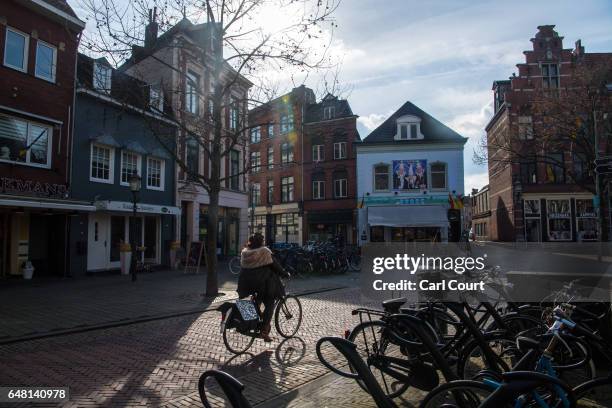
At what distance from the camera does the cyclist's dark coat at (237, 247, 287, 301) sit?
6340mm

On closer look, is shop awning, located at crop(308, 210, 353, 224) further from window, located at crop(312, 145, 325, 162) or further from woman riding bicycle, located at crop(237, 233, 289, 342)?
woman riding bicycle, located at crop(237, 233, 289, 342)

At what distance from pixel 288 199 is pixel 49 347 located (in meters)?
34.7

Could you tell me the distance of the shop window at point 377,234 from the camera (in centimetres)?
3463

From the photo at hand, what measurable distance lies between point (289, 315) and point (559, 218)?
3698cm

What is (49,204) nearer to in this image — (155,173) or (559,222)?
(155,173)

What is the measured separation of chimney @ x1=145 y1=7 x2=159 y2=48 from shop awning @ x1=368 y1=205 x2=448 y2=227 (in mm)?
25241

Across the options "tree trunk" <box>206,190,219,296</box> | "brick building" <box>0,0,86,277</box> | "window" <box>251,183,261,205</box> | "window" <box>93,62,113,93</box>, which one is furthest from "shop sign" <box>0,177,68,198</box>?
"window" <box>251,183,261,205</box>

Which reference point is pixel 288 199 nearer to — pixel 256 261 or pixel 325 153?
pixel 325 153

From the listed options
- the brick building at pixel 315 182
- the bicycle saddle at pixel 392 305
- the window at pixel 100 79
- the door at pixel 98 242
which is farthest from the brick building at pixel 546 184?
the bicycle saddle at pixel 392 305

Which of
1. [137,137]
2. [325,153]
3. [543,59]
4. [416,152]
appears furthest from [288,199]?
[543,59]

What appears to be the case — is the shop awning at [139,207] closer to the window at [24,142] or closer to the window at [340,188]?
the window at [24,142]

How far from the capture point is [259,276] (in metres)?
6.34

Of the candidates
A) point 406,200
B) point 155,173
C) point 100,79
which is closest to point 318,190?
point 406,200

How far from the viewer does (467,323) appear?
4031mm
